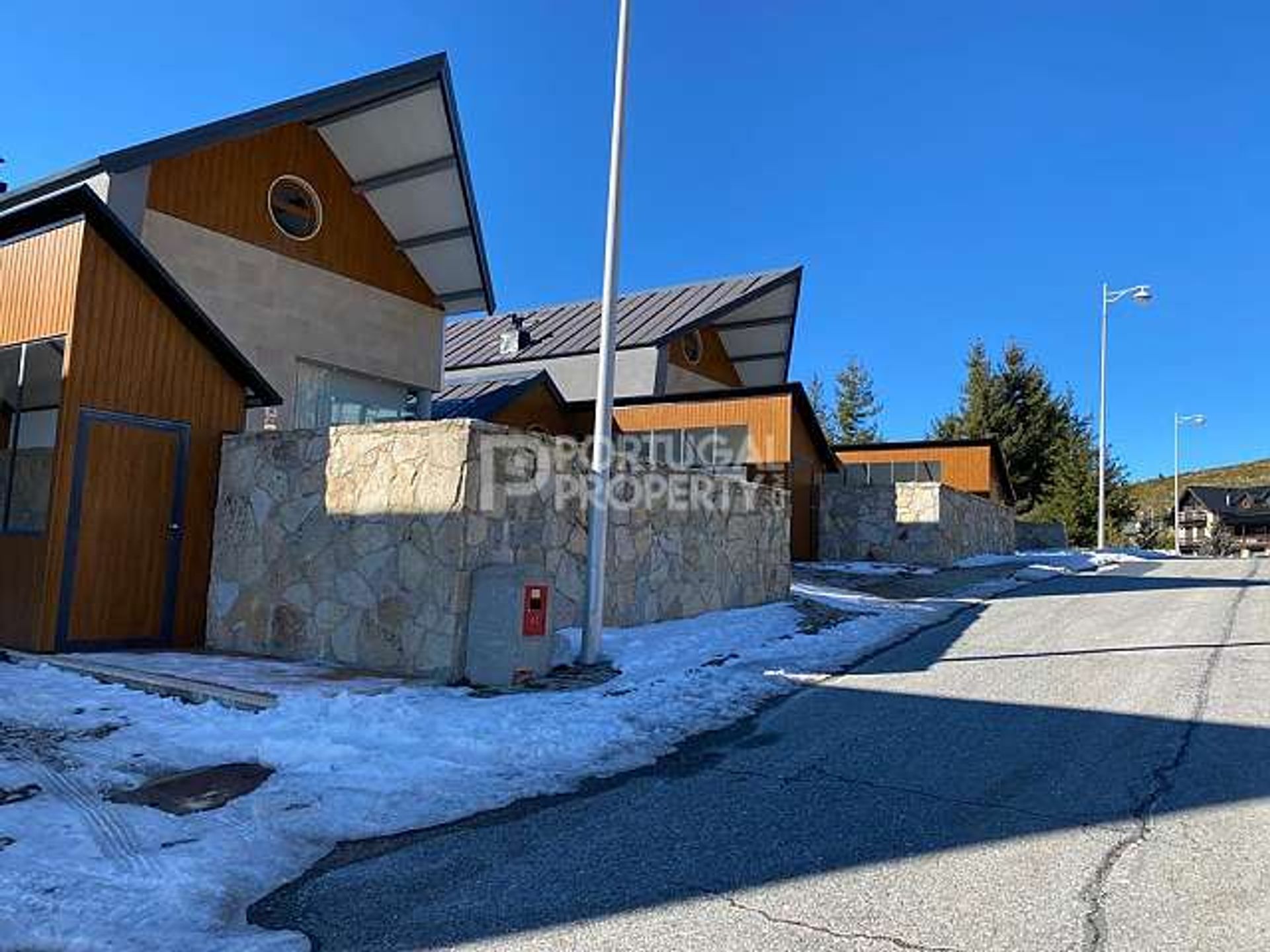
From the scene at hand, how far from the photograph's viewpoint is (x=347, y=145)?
53.9ft

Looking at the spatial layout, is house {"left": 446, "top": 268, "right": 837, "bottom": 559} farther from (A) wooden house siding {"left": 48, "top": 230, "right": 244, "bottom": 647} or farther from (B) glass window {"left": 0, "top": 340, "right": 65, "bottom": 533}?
(B) glass window {"left": 0, "top": 340, "right": 65, "bottom": 533}

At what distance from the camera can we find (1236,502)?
82750mm

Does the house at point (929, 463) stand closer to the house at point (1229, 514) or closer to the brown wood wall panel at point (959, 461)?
the brown wood wall panel at point (959, 461)

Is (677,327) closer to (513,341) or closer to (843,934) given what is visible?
(513,341)

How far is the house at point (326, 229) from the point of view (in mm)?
14031

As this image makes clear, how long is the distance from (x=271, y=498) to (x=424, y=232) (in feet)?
30.2

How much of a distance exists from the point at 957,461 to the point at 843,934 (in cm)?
2835

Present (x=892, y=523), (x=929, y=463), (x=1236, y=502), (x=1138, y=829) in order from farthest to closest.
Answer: (x=1236, y=502), (x=929, y=463), (x=892, y=523), (x=1138, y=829)

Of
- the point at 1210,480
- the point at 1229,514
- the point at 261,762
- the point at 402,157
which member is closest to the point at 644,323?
the point at 402,157

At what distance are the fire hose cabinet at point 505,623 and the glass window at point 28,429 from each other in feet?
15.0

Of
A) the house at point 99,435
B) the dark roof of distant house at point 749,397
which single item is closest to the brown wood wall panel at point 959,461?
the dark roof of distant house at point 749,397

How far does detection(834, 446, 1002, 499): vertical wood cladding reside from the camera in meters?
29.9

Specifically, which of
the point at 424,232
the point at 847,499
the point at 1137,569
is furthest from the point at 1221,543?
the point at 424,232

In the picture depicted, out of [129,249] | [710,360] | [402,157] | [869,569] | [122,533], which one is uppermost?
[402,157]
